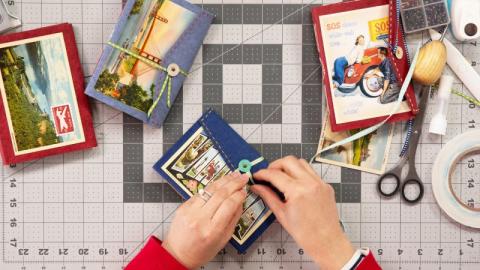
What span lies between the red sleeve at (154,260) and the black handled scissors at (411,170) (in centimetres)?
52

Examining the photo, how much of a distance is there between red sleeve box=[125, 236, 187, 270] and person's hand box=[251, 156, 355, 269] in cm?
25

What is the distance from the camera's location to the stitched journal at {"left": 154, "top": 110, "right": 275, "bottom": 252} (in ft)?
4.11

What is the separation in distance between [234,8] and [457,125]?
24.0 inches

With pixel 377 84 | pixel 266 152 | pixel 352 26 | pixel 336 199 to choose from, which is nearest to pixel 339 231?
pixel 336 199

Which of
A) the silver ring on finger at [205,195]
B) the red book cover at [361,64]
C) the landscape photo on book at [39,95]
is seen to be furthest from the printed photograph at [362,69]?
the landscape photo on book at [39,95]

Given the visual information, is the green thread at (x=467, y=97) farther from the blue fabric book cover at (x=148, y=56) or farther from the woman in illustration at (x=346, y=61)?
the blue fabric book cover at (x=148, y=56)

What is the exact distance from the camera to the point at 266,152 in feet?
4.22

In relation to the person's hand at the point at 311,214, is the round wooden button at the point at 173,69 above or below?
above

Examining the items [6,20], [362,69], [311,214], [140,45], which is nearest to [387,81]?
[362,69]

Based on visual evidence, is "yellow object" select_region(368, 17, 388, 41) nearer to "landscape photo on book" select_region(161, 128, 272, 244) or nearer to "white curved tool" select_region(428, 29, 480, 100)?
"white curved tool" select_region(428, 29, 480, 100)

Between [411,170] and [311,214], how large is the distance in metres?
0.29

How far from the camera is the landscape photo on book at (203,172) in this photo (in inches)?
49.4

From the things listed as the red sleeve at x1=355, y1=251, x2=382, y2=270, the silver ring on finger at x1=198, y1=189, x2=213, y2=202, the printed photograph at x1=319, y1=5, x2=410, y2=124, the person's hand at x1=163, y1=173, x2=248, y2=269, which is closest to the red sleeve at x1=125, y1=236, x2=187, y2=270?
the person's hand at x1=163, y1=173, x2=248, y2=269

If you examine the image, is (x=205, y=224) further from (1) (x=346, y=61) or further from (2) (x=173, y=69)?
(1) (x=346, y=61)
